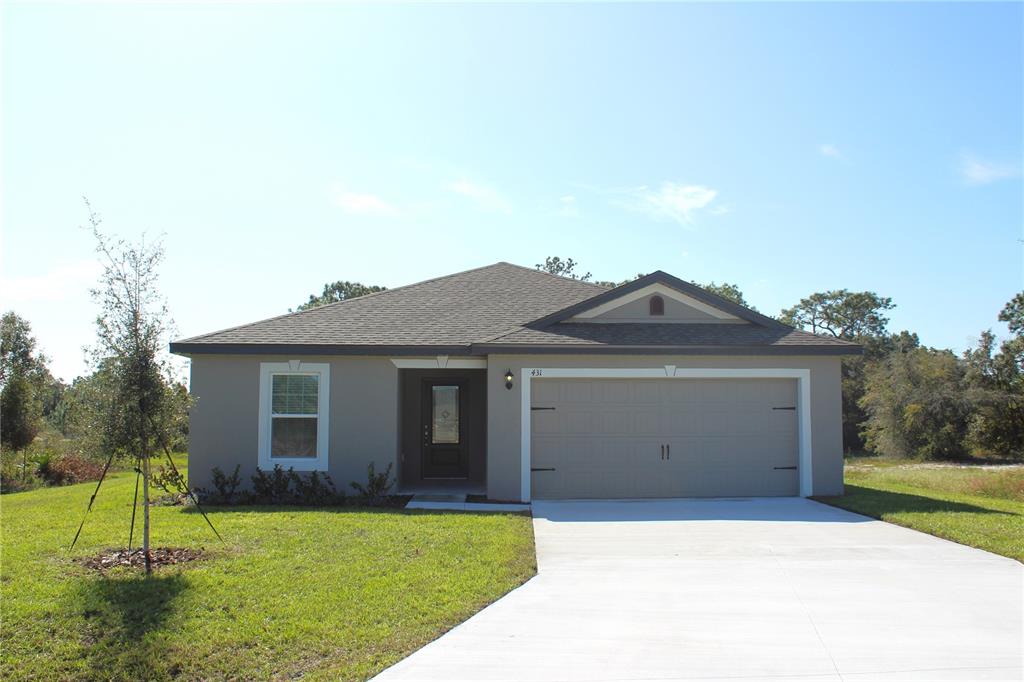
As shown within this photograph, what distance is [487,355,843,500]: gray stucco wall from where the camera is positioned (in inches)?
468

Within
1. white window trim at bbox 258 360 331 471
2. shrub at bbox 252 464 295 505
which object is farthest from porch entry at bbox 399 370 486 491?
shrub at bbox 252 464 295 505

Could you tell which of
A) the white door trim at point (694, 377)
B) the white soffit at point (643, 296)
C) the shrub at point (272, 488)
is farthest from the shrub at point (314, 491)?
the white soffit at point (643, 296)

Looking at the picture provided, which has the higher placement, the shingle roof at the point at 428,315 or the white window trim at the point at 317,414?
the shingle roof at the point at 428,315

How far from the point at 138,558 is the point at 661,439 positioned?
317 inches

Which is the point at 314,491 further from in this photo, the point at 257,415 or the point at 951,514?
the point at 951,514

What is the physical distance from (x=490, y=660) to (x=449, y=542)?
3360 millimetres

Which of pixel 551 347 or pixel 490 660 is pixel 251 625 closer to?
pixel 490 660

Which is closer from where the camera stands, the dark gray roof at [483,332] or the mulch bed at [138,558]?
the mulch bed at [138,558]

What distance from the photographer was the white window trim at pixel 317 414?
12.2 m

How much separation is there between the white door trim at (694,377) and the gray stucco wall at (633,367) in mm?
69

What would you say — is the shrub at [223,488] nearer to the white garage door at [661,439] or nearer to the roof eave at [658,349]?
the roof eave at [658,349]

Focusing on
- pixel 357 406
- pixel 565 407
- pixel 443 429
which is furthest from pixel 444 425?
pixel 565 407

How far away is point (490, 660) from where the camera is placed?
4.86m

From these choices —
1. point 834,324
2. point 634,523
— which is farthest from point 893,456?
point 634,523
